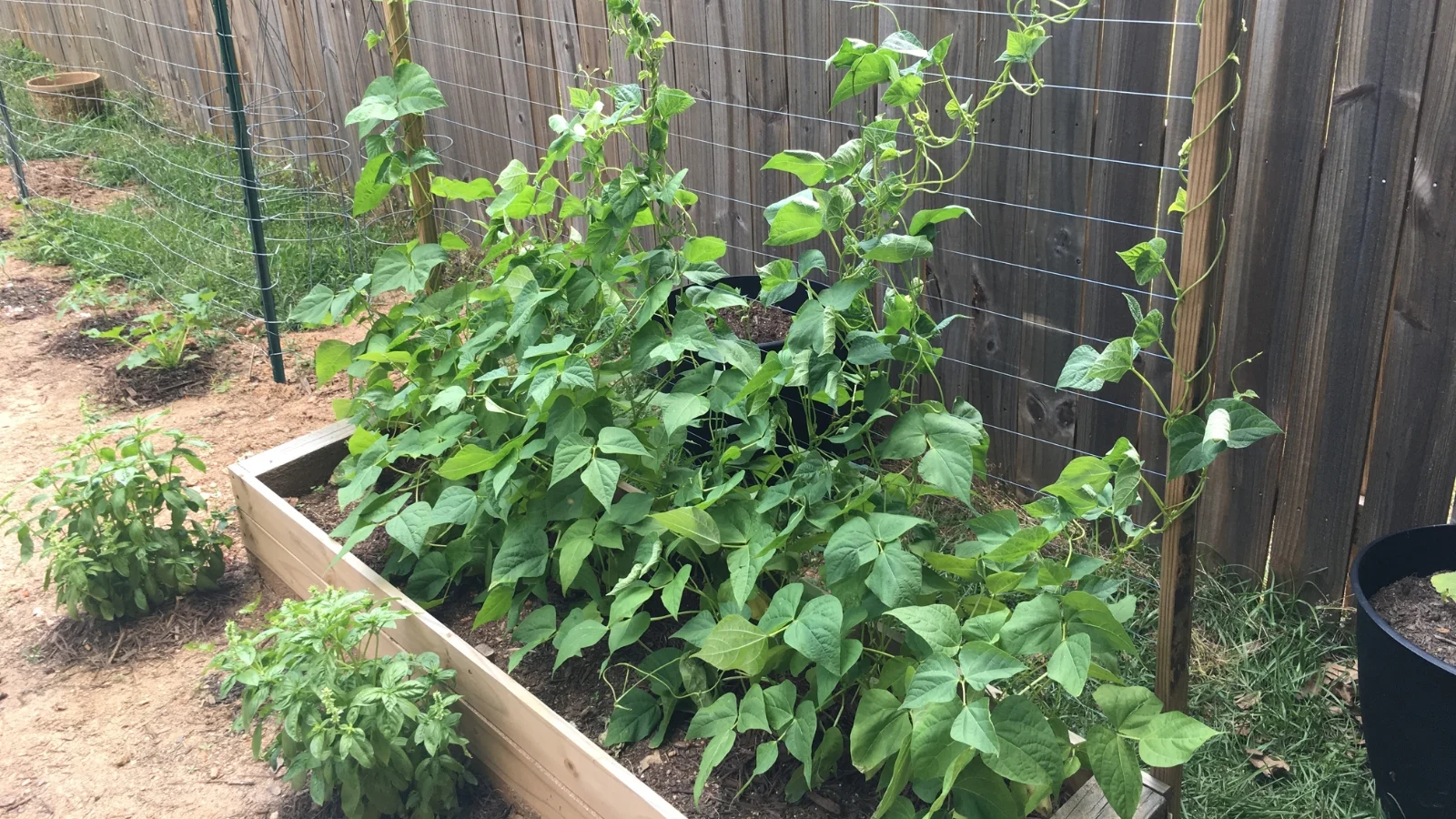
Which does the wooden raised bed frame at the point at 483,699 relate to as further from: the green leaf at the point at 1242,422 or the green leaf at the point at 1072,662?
the green leaf at the point at 1242,422

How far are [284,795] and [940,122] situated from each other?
7.62ft

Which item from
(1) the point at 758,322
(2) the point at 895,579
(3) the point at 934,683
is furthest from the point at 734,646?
(1) the point at 758,322

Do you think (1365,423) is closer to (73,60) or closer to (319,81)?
(319,81)

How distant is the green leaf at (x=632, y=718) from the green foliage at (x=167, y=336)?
2928 mm

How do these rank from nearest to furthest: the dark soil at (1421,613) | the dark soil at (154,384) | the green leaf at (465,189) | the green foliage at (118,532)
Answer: the dark soil at (1421,613) → the green leaf at (465,189) → the green foliage at (118,532) → the dark soil at (154,384)

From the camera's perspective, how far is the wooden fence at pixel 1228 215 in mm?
2232

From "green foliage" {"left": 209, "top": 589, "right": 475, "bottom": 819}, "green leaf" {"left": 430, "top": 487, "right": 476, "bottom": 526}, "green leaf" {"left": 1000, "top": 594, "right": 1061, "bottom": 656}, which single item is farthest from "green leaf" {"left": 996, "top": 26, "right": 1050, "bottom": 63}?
"green foliage" {"left": 209, "top": 589, "right": 475, "bottom": 819}

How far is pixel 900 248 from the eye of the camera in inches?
73.7

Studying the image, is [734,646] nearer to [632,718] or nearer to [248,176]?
[632,718]

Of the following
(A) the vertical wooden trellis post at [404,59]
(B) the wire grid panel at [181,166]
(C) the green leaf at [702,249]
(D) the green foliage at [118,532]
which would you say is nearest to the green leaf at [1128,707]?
(C) the green leaf at [702,249]

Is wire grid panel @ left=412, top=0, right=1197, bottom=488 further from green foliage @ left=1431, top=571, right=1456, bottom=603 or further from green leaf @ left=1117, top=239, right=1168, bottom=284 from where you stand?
green leaf @ left=1117, top=239, right=1168, bottom=284

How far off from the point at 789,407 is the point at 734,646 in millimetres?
1297

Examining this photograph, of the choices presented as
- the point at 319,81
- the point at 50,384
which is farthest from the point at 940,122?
the point at 319,81

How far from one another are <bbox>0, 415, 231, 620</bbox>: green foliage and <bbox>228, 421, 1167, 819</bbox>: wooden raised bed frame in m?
0.18
